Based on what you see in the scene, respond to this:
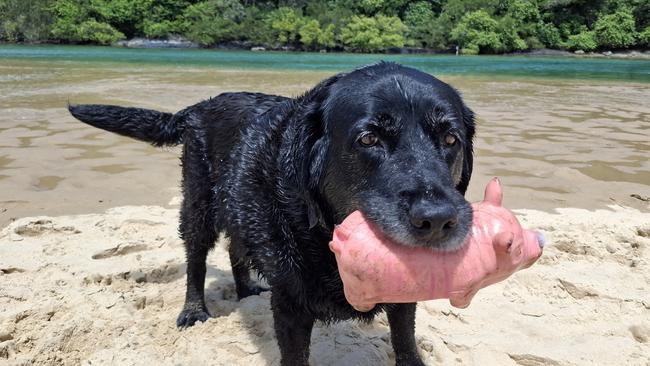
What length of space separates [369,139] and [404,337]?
4.12 ft

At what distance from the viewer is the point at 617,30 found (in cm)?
7388

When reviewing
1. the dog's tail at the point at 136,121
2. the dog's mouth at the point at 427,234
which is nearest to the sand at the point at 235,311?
the dog's tail at the point at 136,121

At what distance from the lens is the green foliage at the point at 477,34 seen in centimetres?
7462

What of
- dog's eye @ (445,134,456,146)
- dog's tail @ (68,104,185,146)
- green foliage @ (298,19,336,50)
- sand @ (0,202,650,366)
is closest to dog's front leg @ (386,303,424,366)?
sand @ (0,202,650,366)

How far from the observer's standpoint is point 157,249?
4.63 meters

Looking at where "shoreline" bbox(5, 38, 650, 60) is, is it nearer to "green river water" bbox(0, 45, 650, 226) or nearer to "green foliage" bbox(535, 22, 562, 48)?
"green foliage" bbox(535, 22, 562, 48)

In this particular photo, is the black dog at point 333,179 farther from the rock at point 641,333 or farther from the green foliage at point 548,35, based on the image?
the green foliage at point 548,35

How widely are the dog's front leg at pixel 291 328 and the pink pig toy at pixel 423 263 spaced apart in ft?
2.08

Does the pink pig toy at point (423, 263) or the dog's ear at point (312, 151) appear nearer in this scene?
the pink pig toy at point (423, 263)

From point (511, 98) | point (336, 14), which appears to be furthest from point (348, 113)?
point (336, 14)

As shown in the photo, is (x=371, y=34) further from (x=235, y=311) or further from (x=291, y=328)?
(x=291, y=328)

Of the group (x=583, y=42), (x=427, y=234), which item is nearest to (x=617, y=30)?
(x=583, y=42)

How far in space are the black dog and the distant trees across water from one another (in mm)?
75595

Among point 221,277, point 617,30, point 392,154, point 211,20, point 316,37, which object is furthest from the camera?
point 211,20
